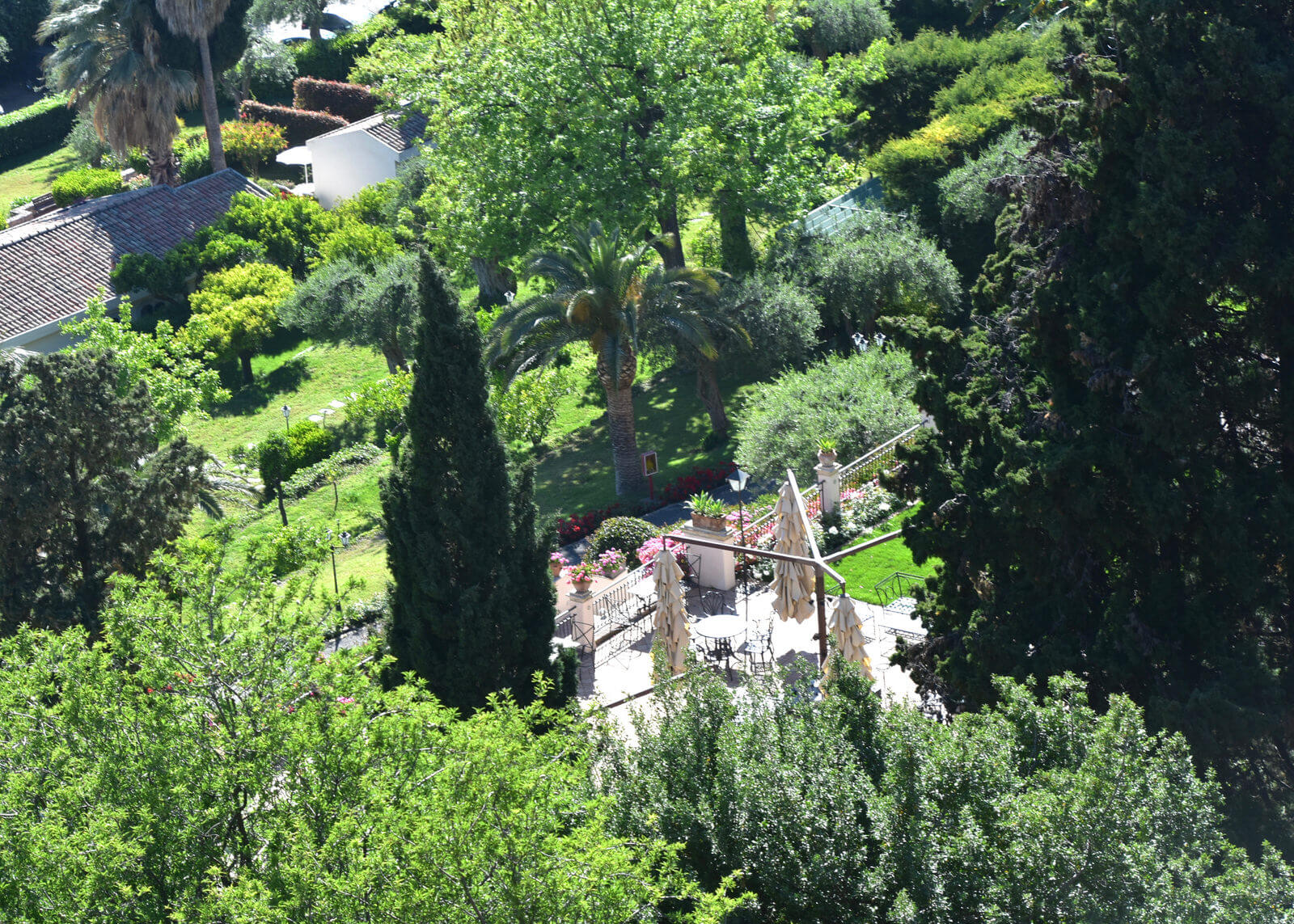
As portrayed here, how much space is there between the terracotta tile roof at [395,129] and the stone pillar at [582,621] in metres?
31.5

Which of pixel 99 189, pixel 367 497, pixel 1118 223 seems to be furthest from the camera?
pixel 99 189

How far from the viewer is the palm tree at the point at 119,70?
157 feet

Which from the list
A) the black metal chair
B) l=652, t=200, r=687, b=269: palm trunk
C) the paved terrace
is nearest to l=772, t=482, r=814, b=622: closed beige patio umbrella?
the paved terrace

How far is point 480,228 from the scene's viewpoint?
34281mm

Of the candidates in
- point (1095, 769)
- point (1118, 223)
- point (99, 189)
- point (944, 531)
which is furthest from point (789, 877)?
point (99, 189)

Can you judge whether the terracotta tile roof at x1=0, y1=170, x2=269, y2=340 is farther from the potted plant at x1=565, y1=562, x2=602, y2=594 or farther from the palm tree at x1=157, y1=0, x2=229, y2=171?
the potted plant at x1=565, y1=562, x2=602, y2=594

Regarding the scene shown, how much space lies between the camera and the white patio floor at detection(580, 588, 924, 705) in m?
20.4

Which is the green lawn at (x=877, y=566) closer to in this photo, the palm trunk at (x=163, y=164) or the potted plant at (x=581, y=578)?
the potted plant at (x=581, y=578)

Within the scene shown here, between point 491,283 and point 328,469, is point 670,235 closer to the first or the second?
point 328,469

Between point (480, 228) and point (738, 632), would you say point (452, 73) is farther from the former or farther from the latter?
point (738, 632)

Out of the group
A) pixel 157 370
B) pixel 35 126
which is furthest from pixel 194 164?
pixel 157 370

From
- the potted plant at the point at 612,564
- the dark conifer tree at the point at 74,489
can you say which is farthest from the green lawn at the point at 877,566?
the dark conifer tree at the point at 74,489

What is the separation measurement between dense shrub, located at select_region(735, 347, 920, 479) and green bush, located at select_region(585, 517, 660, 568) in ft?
9.62

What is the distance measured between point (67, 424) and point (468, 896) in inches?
536
